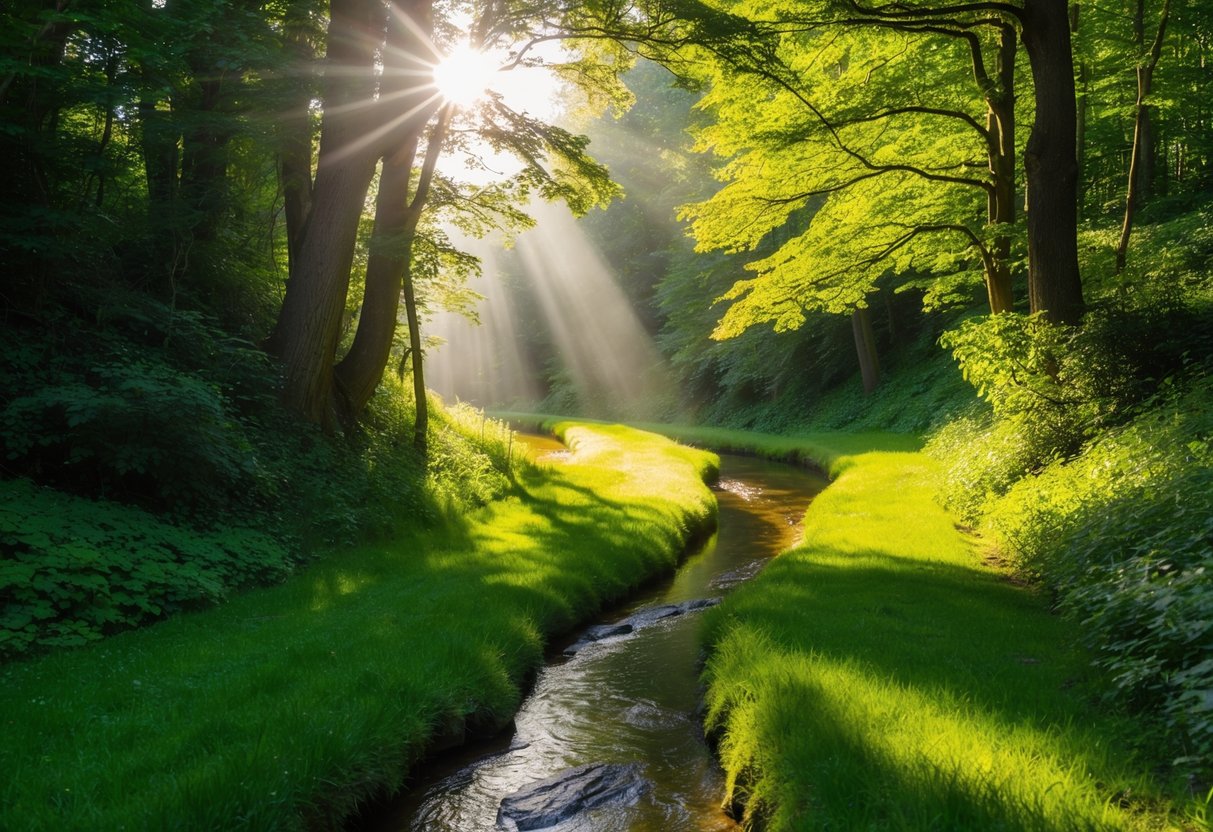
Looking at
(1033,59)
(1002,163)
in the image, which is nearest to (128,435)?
(1033,59)

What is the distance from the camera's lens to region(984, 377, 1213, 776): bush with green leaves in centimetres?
367

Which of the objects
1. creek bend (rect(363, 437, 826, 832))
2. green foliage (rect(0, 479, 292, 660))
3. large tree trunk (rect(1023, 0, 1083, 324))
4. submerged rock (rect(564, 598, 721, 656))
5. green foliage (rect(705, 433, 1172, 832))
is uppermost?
large tree trunk (rect(1023, 0, 1083, 324))

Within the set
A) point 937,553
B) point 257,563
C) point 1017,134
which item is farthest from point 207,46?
point 1017,134

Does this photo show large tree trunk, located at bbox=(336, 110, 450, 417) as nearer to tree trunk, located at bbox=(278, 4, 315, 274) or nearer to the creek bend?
tree trunk, located at bbox=(278, 4, 315, 274)

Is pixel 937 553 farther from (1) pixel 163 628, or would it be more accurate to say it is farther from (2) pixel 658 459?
(2) pixel 658 459

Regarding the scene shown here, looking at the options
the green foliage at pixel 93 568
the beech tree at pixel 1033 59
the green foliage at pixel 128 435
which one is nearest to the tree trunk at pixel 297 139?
the green foliage at pixel 128 435

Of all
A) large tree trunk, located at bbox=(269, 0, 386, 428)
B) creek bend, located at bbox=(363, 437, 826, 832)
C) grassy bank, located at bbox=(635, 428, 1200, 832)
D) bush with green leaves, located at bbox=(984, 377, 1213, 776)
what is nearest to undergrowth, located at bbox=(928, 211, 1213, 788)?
bush with green leaves, located at bbox=(984, 377, 1213, 776)

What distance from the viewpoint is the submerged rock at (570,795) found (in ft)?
15.8

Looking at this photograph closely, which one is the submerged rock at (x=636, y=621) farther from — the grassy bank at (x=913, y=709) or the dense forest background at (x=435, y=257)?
the dense forest background at (x=435, y=257)

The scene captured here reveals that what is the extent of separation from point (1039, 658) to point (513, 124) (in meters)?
10.7

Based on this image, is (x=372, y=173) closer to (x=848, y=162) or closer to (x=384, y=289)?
(x=384, y=289)

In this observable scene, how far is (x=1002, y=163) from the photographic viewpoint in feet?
39.3

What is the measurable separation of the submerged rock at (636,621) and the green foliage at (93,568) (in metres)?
3.50

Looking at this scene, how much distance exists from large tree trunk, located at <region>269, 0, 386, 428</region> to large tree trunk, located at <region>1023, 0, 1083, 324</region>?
9.27m
